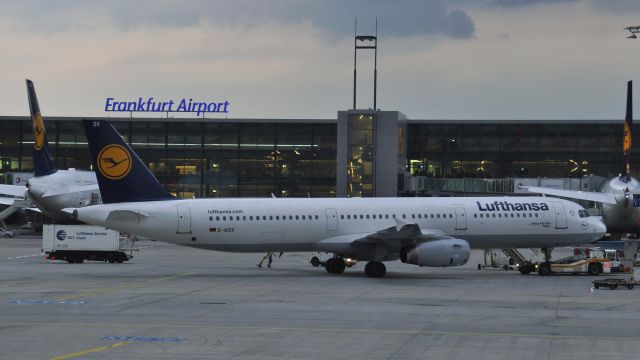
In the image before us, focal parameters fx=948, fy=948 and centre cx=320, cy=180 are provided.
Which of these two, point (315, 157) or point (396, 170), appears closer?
point (396, 170)

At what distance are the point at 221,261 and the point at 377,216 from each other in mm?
15478

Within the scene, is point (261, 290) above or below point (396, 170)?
below

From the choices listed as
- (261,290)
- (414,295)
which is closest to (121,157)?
(261,290)

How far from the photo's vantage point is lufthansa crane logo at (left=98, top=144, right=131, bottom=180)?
43.2m

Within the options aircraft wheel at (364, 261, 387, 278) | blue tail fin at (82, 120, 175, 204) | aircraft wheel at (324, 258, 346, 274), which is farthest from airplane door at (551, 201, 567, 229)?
blue tail fin at (82, 120, 175, 204)

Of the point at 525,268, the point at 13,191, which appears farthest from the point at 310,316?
the point at 13,191

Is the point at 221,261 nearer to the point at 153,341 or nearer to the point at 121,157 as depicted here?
the point at 121,157

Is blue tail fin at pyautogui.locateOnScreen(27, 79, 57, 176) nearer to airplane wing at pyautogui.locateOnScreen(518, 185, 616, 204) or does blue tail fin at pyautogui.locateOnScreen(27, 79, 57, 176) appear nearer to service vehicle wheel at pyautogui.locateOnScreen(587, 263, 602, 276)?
airplane wing at pyautogui.locateOnScreen(518, 185, 616, 204)

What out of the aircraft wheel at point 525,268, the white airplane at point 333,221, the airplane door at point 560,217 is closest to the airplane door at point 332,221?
the white airplane at point 333,221

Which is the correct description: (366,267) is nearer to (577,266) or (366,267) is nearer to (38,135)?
(577,266)

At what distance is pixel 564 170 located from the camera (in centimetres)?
10238

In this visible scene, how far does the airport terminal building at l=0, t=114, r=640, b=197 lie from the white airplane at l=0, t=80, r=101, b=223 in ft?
71.8

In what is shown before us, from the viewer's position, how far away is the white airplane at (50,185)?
78938 millimetres

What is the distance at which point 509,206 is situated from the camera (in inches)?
1869
